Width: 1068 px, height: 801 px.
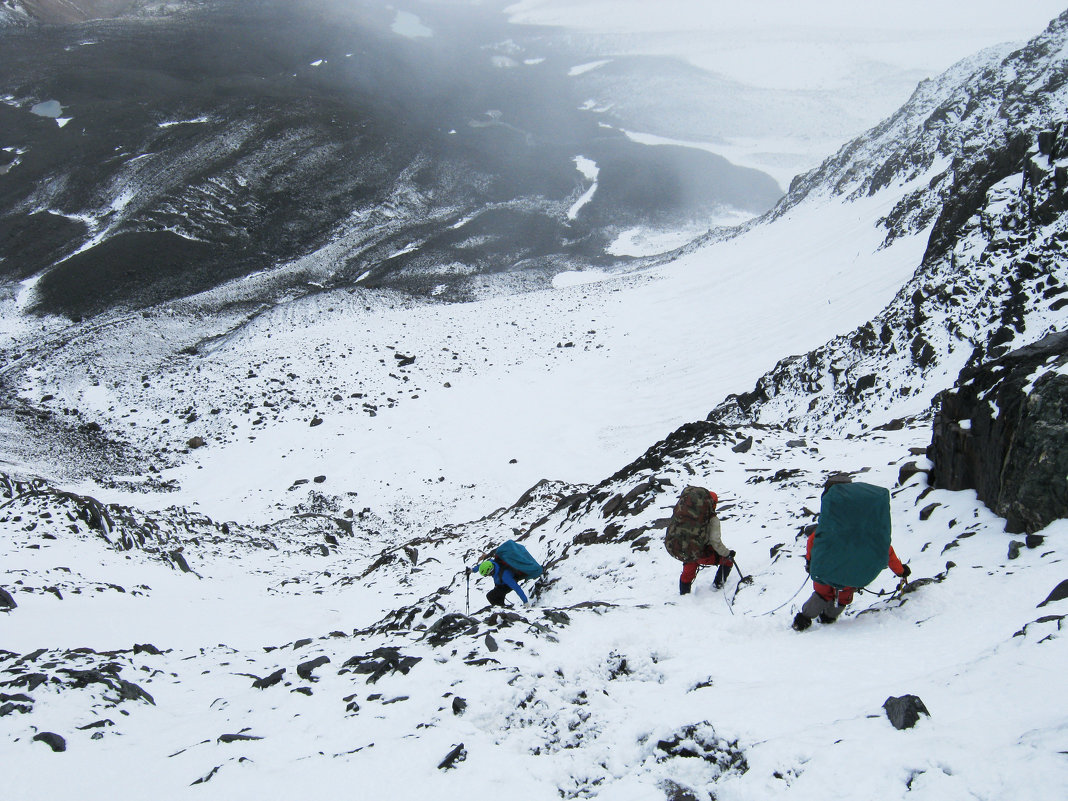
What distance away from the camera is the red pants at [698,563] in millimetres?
6664

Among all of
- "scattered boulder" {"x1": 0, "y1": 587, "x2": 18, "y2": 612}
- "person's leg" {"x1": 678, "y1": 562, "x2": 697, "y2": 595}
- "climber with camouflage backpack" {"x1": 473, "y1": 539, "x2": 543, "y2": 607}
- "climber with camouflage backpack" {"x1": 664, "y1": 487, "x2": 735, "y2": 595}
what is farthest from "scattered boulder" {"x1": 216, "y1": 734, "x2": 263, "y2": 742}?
"scattered boulder" {"x1": 0, "y1": 587, "x2": 18, "y2": 612}

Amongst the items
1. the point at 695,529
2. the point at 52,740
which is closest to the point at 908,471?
the point at 695,529

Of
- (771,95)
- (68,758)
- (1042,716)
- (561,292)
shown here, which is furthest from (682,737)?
(771,95)

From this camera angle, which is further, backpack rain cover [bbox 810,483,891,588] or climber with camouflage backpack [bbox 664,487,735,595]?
climber with camouflage backpack [bbox 664,487,735,595]

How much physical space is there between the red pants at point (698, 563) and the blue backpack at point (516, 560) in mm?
2270

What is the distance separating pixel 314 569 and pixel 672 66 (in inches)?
4122

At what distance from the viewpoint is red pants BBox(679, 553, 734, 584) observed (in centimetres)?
666

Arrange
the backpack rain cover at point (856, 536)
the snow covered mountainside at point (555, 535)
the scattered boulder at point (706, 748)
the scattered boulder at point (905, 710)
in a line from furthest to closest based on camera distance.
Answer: the backpack rain cover at point (856, 536), the snow covered mountainside at point (555, 535), the scattered boulder at point (706, 748), the scattered boulder at point (905, 710)

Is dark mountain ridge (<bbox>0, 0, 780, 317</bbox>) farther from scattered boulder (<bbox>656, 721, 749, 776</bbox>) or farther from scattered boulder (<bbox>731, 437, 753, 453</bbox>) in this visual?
scattered boulder (<bbox>656, 721, 749, 776</bbox>)

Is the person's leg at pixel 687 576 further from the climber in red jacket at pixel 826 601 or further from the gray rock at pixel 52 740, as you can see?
the gray rock at pixel 52 740

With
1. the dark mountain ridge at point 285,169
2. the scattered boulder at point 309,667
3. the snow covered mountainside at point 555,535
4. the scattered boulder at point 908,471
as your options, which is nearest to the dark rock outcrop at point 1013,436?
the snow covered mountainside at point 555,535

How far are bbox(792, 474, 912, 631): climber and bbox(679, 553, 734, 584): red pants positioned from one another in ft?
5.14

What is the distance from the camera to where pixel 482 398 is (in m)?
27.9

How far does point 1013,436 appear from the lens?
5.66 m
